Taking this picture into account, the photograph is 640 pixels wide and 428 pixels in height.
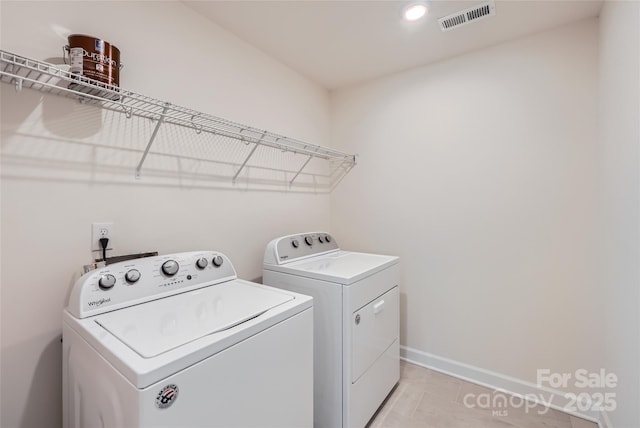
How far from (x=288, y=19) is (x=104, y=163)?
4.08ft

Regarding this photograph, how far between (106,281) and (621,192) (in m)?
2.17

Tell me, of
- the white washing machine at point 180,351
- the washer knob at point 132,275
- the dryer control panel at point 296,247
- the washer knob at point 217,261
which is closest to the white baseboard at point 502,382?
the dryer control panel at point 296,247

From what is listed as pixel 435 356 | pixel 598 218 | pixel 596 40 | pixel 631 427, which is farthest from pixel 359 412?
pixel 596 40

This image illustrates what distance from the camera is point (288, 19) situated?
169 centimetres

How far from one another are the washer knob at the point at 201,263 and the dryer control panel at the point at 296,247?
0.44 m

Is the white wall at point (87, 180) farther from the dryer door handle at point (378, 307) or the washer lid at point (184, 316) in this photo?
the dryer door handle at point (378, 307)

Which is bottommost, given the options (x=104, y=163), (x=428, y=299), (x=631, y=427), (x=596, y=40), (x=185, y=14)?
(x=631, y=427)

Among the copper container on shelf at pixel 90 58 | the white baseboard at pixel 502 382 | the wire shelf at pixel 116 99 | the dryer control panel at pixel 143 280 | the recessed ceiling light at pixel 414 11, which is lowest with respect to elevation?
the white baseboard at pixel 502 382

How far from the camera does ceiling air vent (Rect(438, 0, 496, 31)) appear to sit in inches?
62.4

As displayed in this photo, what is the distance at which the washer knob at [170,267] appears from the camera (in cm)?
127

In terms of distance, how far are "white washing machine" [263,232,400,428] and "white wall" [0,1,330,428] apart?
0.36m

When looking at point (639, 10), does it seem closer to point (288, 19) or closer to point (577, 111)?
point (577, 111)

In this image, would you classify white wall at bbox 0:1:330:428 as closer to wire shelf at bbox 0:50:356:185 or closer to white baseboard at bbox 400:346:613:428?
wire shelf at bbox 0:50:356:185

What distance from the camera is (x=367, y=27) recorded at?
177 cm
